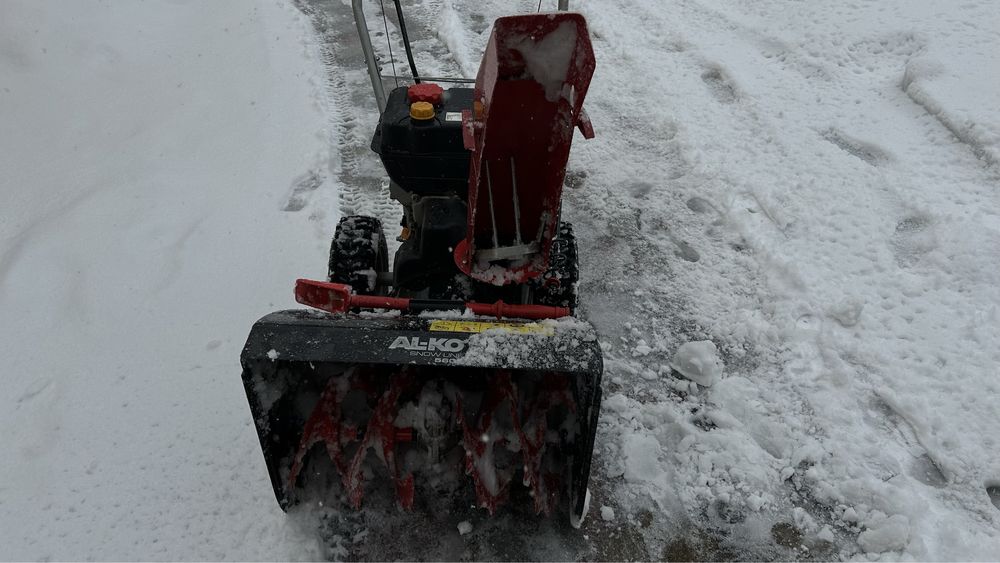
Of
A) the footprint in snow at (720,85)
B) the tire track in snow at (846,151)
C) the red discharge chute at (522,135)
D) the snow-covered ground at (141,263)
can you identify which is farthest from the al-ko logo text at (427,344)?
the footprint in snow at (720,85)

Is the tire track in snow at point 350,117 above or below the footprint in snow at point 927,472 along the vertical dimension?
above

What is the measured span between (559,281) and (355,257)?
940 millimetres

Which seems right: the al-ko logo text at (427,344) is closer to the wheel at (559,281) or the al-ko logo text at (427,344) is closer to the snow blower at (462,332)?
the snow blower at (462,332)

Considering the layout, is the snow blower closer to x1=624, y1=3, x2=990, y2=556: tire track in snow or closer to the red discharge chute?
the red discharge chute

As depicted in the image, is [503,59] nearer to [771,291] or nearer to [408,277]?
[408,277]

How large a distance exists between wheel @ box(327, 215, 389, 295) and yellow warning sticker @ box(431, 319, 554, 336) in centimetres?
84

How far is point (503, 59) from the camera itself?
1.66 meters

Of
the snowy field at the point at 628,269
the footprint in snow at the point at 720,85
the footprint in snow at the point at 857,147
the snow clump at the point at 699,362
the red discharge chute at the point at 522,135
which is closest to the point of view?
the red discharge chute at the point at 522,135

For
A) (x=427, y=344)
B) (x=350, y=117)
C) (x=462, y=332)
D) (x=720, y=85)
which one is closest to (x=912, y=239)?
(x=720, y=85)

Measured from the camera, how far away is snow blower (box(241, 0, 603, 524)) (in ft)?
6.11

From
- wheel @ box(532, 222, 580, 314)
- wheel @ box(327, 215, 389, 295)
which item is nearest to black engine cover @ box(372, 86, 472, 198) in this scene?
wheel @ box(327, 215, 389, 295)

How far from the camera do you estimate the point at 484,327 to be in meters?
2.08

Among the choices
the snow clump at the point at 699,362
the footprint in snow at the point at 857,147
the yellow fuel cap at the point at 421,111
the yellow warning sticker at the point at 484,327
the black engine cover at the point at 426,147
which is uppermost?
the yellow fuel cap at the point at 421,111

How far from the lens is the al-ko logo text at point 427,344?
199 cm
